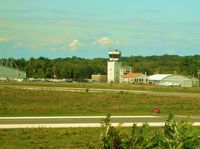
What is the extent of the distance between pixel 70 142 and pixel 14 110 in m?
15.2

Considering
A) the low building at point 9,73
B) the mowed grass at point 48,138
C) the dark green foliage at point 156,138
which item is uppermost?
the low building at point 9,73

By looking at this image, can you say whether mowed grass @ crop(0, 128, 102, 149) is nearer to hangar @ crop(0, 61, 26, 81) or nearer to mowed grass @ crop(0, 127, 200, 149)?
mowed grass @ crop(0, 127, 200, 149)

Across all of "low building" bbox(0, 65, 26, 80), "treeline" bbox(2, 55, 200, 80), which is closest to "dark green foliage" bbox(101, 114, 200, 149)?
"low building" bbox(0, 65, 26, 80)

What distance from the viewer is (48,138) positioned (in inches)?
675

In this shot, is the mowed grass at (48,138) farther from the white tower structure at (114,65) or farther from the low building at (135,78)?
the low building at (135,78)

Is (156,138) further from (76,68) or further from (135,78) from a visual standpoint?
(76,68)

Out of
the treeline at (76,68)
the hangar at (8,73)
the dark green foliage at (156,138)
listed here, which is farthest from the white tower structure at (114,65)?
the dark green foliage at (156,138)

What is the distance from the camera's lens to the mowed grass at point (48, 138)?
15633 millimetres

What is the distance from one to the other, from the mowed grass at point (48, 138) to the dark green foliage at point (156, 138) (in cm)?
807

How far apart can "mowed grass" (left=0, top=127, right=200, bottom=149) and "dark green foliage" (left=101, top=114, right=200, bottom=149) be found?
8.07 meters

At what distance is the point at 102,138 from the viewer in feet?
21.0

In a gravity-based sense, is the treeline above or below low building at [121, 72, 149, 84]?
above

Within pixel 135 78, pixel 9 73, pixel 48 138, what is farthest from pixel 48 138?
pixel 135 78

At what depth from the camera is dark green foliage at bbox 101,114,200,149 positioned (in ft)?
18.7
